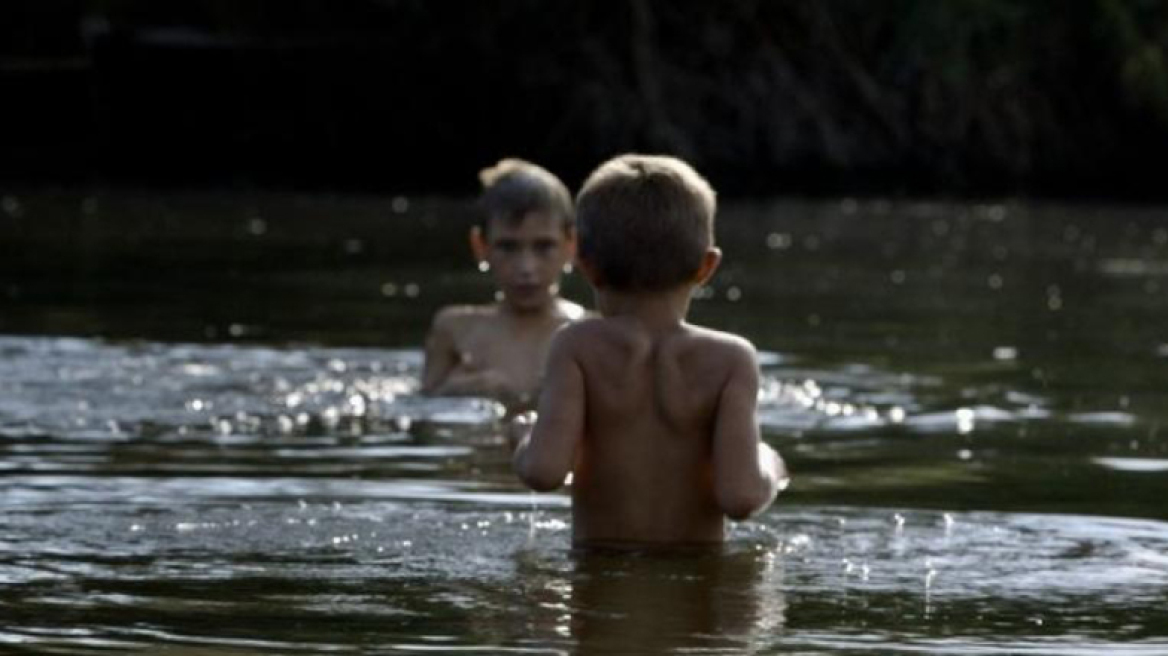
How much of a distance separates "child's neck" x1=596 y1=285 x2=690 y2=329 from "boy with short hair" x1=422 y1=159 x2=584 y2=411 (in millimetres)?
4303

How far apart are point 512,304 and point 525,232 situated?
65 centimetres

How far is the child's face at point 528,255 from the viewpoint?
12.2m

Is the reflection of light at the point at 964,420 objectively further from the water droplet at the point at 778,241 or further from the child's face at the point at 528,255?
the water droplet at the point at 778,241

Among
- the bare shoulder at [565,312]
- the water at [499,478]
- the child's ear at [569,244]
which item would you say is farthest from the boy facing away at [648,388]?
the bare shoulder at [565,312]

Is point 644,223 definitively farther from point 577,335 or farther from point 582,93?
point 582,93

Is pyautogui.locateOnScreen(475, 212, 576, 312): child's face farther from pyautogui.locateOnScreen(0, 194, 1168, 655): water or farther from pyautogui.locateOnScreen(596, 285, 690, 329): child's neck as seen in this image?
pyautogui.locateOnScreen(596, 285, 690, 329): child's neck

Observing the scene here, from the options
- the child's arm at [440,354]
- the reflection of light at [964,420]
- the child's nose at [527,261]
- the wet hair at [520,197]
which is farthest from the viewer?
the child's arm at [440,354]

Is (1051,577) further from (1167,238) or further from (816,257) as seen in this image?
(1167,238)

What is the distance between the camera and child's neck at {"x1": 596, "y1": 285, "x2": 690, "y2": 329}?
25.6ft

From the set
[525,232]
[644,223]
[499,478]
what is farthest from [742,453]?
[525,232]

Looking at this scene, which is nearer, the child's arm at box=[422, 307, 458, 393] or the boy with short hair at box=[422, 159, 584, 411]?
the boy with short hair at box=[422, 159, 584, 411]

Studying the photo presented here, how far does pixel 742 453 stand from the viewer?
7.75 m

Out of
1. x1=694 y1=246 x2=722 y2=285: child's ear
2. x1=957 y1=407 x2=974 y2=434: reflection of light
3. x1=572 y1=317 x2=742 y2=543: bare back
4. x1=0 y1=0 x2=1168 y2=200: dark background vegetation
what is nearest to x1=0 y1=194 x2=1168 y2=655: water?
x1=957 y1=407 x2=974 y2=434: reflection of light

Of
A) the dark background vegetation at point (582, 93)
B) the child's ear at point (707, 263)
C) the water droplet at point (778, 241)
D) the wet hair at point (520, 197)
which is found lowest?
the child's ear at point (707, 263)
